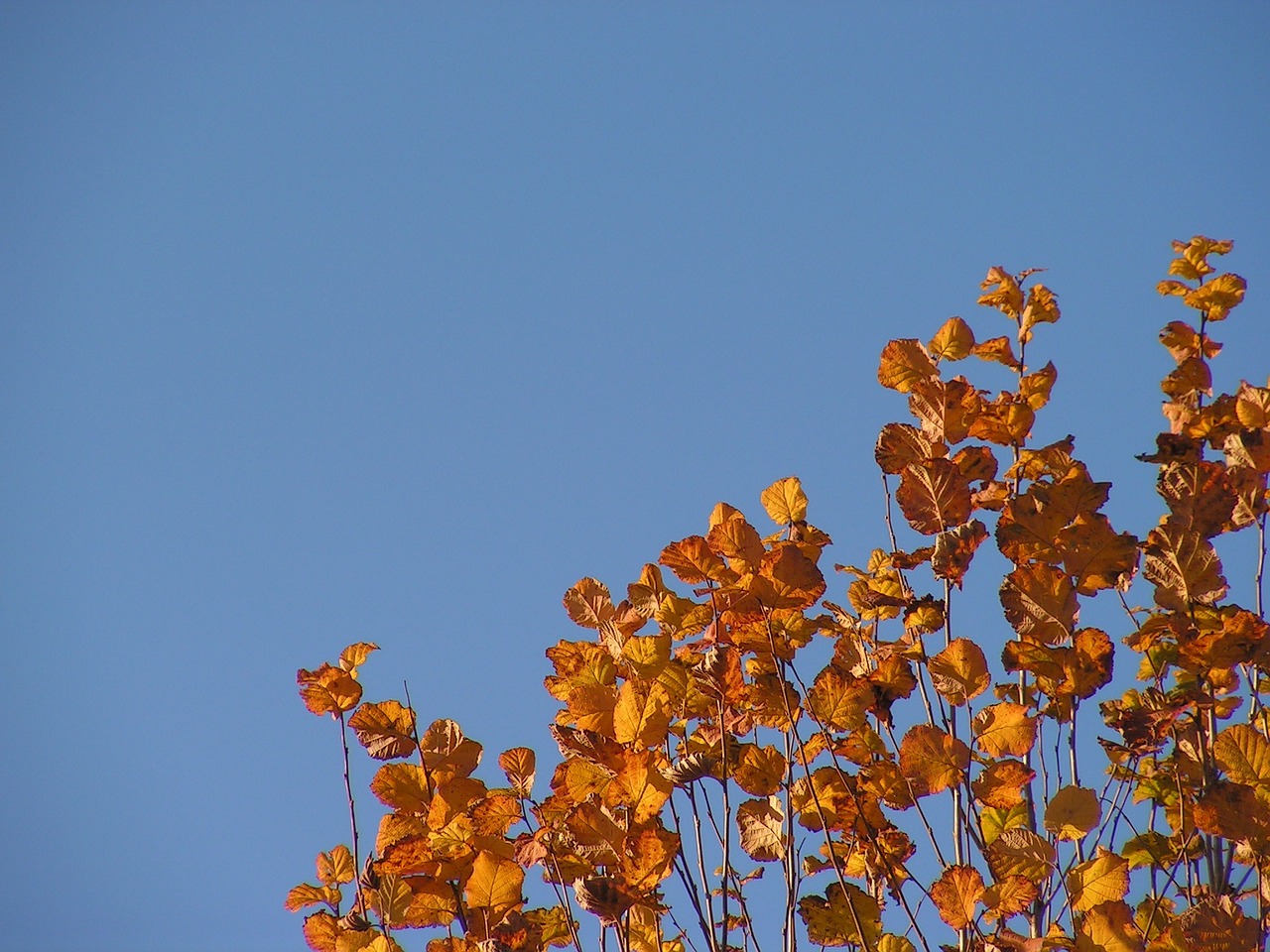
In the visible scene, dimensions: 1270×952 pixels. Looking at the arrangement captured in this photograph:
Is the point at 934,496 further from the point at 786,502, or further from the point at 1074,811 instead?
the point at 1074,811

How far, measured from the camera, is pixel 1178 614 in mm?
1793

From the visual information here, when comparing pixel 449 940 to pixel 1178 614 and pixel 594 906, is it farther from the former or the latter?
pixel 1178 614

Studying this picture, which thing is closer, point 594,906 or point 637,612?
point 594,906

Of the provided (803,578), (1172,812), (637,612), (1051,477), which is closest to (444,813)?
(637,612)

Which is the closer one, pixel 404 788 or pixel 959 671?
pixel 959 671

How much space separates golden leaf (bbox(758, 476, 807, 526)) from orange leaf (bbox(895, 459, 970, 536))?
0.18 meters

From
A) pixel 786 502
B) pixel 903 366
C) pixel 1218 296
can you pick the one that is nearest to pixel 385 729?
pixel 786 502

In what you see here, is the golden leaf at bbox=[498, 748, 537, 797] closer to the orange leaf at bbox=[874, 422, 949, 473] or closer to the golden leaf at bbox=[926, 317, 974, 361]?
the orange leaf at bbox=[874, 422, 949, 473]

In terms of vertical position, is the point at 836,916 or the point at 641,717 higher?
the point at 641,717

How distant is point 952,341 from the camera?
1.93m

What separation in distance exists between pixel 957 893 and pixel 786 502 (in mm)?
646

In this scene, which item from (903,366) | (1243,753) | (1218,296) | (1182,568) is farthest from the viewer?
(1218,296)

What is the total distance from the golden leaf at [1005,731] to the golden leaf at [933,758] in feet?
0.19

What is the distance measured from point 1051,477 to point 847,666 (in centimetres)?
44
